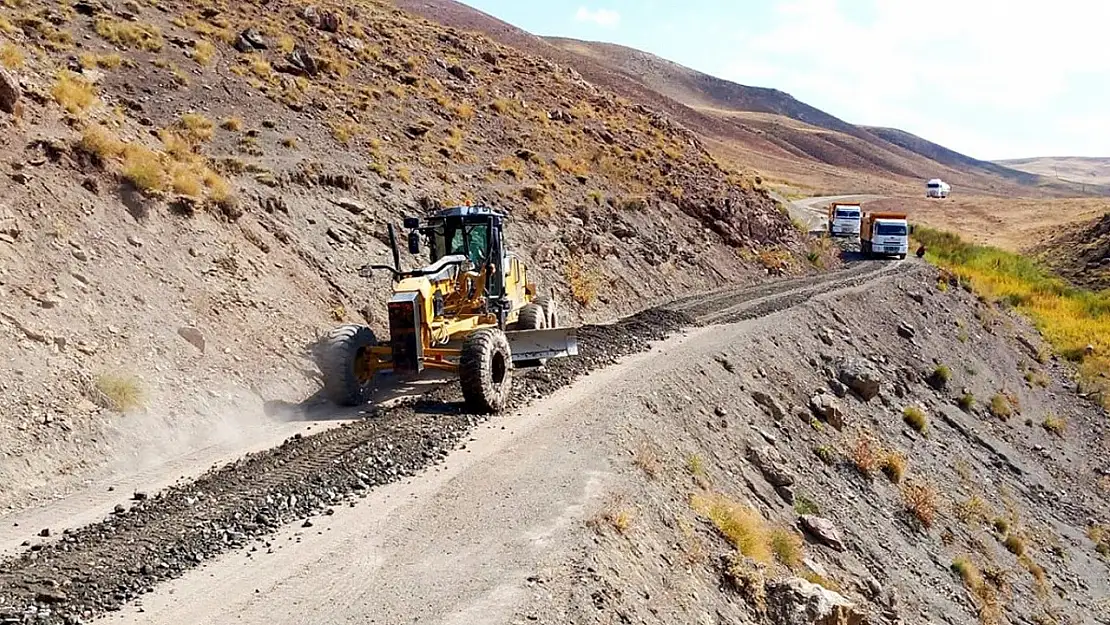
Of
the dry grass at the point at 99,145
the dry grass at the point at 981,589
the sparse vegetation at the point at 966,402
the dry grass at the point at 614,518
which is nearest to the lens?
the dry grass at the point at 614,518

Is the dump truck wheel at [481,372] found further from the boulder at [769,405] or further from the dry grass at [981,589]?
the dry grass at [981,589]

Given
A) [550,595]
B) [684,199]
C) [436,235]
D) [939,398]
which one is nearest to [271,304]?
[436,235]

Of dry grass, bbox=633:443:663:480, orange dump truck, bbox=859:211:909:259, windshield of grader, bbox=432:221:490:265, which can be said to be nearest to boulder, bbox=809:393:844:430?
dry grass, bbox=633:443:663:480

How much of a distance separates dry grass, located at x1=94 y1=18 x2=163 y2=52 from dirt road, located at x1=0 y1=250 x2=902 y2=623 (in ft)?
53.7

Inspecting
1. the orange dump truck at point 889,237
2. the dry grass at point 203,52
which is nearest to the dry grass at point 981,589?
the dry grass at point 203,52

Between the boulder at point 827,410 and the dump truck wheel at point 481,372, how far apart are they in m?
8.67

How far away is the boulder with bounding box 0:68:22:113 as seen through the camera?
51.4 feet

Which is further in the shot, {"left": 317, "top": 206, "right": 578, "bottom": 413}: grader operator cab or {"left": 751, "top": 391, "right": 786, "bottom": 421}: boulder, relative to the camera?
{"left": 751, "top": 391, "right": 786, "bottom": 421}: boulder

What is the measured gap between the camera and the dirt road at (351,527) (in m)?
7.52

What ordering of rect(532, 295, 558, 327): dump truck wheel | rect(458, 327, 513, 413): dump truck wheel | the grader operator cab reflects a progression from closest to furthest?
rect(458, 327, 513, 413): dump truck wheel, the grader operator cab, rect(532, 295, 558, 327): dump truck wheel

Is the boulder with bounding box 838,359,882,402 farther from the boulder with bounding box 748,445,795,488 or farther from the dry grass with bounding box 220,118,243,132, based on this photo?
the dry grass with bounding box 220,118,243,132

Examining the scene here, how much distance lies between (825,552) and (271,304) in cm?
1052

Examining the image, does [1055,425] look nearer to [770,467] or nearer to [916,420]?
[916,420]

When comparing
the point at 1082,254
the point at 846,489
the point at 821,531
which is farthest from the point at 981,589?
the point at 1082,254
